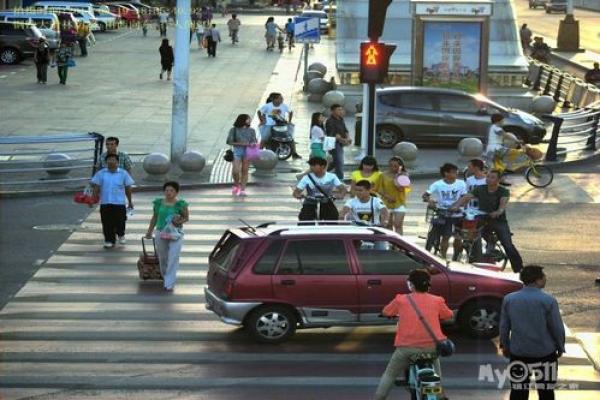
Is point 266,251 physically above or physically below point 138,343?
above

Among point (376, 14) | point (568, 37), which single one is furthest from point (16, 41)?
point (376, 14)

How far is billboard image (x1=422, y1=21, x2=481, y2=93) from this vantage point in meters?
35.1

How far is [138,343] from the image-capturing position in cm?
1442

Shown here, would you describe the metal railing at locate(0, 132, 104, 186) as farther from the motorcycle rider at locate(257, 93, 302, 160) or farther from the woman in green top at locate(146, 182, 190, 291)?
the woman in green top at locate(146, 182, 190, 291)

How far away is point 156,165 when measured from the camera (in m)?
25.3

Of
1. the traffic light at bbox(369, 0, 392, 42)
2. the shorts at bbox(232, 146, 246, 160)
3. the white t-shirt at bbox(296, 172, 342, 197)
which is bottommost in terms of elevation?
the shorts at bbox(232, 146, 246, 160)

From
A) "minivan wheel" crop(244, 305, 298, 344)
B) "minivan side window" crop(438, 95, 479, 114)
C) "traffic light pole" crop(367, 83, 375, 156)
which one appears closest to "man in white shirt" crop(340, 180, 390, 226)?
"minivan wheel" crop(244, 305, 298, 344)

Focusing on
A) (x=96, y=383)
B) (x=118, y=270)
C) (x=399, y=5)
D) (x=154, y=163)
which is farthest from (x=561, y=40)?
(x=96, y=383)

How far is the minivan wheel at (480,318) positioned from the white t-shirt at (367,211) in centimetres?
257

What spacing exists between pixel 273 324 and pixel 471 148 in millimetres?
14337

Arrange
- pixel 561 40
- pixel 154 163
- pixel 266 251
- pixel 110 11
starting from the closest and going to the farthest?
pixel 266 251
pixel 154 163
pixel 561 40
pixel 110 11

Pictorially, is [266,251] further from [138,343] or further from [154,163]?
[154,163]

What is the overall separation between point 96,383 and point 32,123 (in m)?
22.1

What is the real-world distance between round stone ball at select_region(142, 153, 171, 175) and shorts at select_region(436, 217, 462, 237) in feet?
28.1
